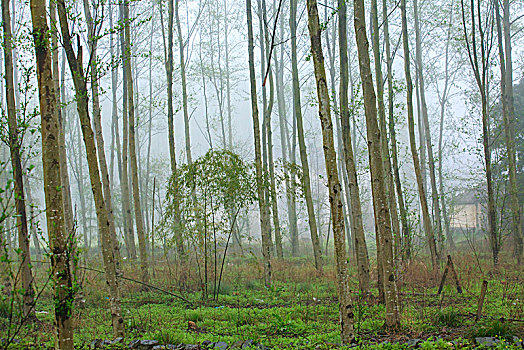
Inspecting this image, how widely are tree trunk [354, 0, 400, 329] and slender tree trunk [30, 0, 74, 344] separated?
318 cm

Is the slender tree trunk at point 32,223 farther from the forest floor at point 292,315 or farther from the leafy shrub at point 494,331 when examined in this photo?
the leafy shrub at point 494,331

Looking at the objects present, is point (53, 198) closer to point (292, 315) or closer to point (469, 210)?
point (292, 315)

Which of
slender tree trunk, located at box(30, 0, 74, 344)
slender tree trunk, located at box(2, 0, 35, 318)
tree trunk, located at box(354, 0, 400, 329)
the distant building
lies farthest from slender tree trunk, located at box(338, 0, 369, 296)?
the distant building

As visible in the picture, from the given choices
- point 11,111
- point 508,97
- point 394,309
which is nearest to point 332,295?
point 394,309

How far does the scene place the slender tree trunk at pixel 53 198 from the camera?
3.51m

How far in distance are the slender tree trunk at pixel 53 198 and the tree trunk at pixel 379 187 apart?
3185 mm

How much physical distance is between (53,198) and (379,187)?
332 cm

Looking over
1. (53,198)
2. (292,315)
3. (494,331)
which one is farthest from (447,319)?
(53,198)

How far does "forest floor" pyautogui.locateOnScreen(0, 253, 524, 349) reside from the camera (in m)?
4.34

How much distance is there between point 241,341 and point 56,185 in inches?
97.8

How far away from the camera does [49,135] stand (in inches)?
144

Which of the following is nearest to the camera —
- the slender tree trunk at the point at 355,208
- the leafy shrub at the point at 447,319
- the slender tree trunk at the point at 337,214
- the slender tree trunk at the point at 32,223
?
the slender tree trunk at the point at 32,223

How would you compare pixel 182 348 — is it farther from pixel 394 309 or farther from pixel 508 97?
pixel 508 97

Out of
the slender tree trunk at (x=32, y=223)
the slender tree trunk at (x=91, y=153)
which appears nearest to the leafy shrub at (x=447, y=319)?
the slender tree trunk at (x=91, y=153)
